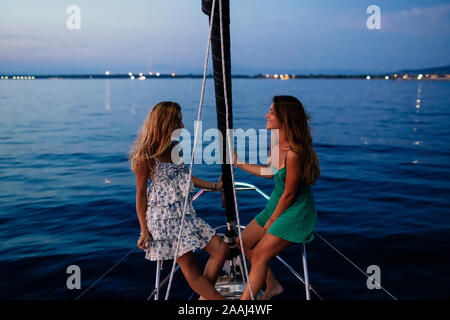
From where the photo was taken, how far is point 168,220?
2.84 meters

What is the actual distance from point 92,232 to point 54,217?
61.4 inches

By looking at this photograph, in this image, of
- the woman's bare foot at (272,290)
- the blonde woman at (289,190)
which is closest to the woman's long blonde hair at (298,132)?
the blonde woman at (289,190)

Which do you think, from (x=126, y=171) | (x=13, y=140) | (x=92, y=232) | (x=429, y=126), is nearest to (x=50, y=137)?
(x=13, y=140)

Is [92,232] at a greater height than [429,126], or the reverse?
[429,126]

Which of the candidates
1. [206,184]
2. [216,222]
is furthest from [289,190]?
[216,222]

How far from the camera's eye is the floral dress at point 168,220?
2822 millimetres

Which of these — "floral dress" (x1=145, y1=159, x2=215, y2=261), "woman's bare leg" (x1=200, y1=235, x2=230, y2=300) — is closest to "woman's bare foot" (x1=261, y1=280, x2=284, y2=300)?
"woman's bare leg" (x1=200, y1=235, x2=230, y2=300)

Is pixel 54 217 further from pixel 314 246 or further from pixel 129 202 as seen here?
pixel 314 246

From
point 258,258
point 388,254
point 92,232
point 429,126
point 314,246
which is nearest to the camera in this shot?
point 258,258

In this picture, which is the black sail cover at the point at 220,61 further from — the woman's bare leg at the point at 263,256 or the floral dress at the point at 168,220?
the woman's bare leg at the point at 263,256

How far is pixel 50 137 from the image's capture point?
20.1m

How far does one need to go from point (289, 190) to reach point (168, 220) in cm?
103

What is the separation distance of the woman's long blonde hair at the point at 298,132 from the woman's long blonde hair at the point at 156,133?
914mm

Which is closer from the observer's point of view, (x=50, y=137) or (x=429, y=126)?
(x=50, y=137)
